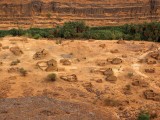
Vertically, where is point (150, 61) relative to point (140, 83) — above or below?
above

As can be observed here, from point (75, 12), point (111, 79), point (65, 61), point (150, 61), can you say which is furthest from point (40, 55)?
point (75, 12)

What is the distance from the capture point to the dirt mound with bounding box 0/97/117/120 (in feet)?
68.8

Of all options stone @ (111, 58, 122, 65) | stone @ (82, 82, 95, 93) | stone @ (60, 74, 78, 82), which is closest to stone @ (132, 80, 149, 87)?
stone @ (82, 82, 95, 93)

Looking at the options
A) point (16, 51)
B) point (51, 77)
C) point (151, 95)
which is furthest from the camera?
point (16, 51)

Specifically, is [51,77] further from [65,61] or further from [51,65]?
[65,61]

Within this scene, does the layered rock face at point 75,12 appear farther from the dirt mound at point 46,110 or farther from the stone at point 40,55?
the dirt mound at point 46,110

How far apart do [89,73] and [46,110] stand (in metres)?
6.68

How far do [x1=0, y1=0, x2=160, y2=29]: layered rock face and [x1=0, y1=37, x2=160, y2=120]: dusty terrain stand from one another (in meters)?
35.6

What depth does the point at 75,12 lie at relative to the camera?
7250cm

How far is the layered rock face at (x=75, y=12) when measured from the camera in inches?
2756

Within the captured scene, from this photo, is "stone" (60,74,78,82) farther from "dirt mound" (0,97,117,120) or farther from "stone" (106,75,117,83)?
"dirt mound" (0,97,117,120)

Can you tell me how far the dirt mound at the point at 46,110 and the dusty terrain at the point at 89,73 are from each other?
0.83 ft

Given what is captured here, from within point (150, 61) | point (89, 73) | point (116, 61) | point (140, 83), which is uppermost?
point (116, 61)

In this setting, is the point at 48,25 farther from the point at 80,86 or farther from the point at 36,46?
the point at 80,86
